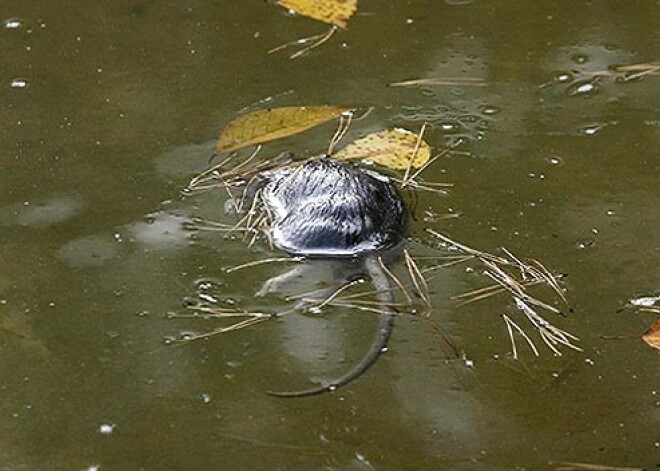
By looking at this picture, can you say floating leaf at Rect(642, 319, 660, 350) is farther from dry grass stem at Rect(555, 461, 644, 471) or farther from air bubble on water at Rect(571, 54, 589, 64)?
air bubble on water at Rect(571, 54, 589, 64)

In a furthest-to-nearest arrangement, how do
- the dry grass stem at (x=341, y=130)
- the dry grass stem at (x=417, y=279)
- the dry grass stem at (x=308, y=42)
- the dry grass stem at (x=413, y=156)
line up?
the dry grass stem at (x=308, y=42), the dry grass stem at (x=341, y=130), the dry grass stem at (x=413, y=156), the dry grass stem at (x=417, y=279)

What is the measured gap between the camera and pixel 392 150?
280 centimetres

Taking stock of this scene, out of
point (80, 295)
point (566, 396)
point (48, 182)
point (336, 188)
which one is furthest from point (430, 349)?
point (48, 182)

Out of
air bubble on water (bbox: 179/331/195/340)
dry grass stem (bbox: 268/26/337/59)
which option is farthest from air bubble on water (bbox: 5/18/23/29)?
air bubble on water (bbox: 179/331/195/340)

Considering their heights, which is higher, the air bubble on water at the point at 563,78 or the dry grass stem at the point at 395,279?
the air bubble on water at the point at 563,78

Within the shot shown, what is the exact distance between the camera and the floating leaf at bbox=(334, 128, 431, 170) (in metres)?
2.77

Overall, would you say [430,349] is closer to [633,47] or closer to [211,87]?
[211,87]

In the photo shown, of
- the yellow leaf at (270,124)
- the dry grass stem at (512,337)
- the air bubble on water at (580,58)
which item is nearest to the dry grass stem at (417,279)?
the dry grass stem at (512,337)

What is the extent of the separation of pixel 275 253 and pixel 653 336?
0.73 metres

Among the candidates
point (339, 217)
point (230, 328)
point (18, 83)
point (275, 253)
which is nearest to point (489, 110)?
point (339, 217)

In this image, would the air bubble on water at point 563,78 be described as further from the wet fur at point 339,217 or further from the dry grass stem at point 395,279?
the dry grass stem at point 395,279

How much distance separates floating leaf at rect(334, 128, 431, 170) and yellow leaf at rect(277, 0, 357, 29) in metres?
0.53

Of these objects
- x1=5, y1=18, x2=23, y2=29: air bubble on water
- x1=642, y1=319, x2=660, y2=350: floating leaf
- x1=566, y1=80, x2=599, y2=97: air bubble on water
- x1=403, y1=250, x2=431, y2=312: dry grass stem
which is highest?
x1=5, y1=18, x2=23, y2=29: air bubble on water

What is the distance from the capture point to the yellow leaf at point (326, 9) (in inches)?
129
